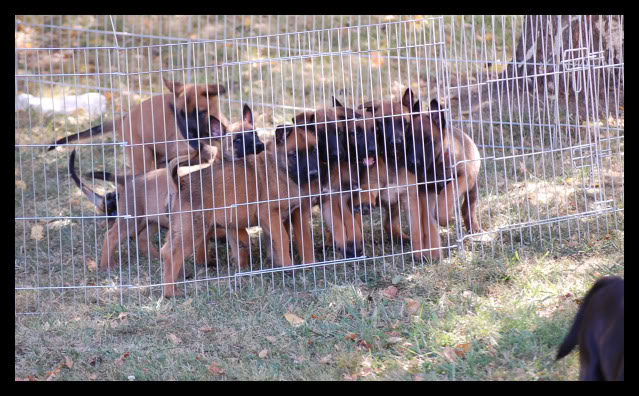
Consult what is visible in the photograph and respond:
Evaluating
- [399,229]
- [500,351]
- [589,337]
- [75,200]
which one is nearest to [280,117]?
[75,200]

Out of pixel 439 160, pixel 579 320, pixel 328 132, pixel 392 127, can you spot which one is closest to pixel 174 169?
pixel 328 132

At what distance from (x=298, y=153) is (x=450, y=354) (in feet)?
7.69

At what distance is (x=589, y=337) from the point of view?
3660mm

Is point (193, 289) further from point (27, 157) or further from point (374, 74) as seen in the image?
point (374, 74)

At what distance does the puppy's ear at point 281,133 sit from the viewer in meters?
6.57

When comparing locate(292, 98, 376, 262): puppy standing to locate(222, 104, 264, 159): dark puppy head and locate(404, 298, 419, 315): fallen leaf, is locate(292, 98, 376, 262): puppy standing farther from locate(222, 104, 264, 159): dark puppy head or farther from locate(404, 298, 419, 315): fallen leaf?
locate(404, 298, 419, 315): fallen leaf

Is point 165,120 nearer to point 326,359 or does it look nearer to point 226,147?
point 226,147

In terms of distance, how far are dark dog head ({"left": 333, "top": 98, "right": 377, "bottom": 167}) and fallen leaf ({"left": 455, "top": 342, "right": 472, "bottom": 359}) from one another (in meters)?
2.07

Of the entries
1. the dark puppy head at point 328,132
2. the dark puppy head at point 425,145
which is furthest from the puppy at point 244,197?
the dark puppy head at point 425,145

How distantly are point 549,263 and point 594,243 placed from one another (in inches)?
20.5

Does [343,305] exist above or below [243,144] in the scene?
below

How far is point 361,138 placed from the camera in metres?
6.69

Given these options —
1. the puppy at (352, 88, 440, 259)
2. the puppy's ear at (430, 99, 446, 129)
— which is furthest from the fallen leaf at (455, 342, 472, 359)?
the puppy's ear at (430, 99, 446, 129)

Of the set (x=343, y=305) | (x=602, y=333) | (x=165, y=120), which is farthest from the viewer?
(x=165, y=120)
